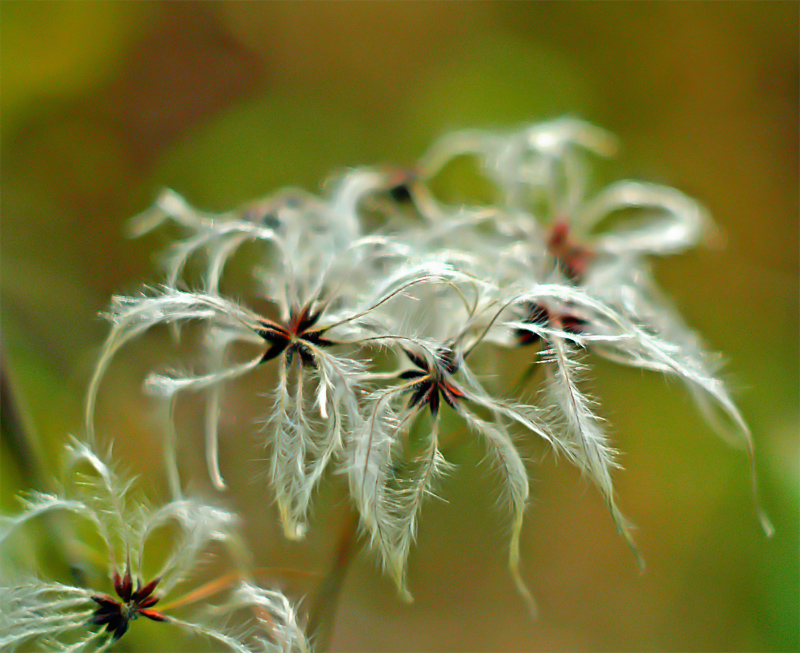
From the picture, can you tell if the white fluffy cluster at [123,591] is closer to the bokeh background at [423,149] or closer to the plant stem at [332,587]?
the plant stem at [332,587]

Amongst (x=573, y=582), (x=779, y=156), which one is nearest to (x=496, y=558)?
(x=573, y=582)

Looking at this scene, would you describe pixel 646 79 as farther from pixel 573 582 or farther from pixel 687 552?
pixel 573 582

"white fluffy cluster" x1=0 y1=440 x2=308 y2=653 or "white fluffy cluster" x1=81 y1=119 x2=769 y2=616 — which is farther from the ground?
"white fluffy cluster" x1=81 y1=119 x2=769 y2=616

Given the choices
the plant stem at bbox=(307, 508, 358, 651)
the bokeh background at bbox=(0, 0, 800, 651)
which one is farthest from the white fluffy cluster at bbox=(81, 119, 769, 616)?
the bokeh background at bbox=(0, 0, 800, 651)

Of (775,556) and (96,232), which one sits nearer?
(775,556)

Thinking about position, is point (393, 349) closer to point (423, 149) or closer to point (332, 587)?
point (332, 587)

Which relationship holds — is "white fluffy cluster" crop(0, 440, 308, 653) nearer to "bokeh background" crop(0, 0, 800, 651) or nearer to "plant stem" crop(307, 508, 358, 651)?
"plant stem" crop(307, 508, 358, 651)

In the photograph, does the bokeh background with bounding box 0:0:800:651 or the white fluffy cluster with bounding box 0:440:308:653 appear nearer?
the white fluffy cluster with bounding box 0:440:308:653

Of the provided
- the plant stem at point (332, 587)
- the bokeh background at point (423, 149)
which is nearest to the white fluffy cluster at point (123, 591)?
the plant stem at point (332, 587)
